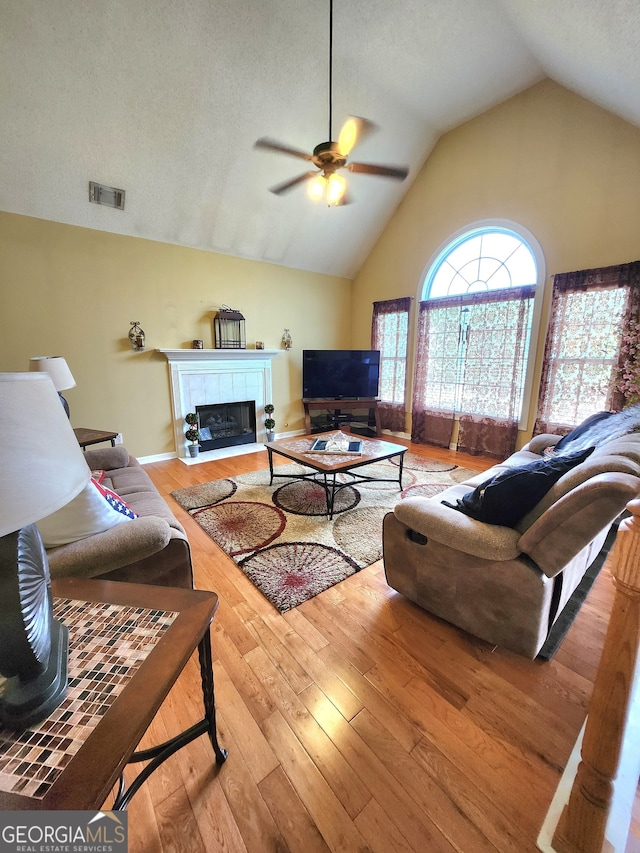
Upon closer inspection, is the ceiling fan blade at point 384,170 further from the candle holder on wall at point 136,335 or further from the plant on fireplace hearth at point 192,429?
the plant on fireplace hearth at point 192,429

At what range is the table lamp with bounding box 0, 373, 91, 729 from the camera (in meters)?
0.56

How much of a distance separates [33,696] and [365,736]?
3.58ft

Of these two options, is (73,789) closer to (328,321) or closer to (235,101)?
(235,101)

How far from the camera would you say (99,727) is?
0.65 meters

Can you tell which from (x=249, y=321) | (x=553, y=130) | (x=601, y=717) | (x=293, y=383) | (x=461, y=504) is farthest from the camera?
(x=293, y=383)

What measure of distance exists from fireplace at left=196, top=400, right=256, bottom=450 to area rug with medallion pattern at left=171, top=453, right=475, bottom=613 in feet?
4.23

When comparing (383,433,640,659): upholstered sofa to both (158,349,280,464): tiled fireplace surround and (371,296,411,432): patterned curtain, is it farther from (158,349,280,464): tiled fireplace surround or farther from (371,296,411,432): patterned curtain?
(371,296,411,432): patterned curtain

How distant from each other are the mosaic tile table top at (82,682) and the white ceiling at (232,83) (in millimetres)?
3745

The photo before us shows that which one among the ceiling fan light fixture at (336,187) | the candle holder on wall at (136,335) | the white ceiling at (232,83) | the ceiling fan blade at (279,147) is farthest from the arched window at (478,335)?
the candle holder on wall at (136,335)

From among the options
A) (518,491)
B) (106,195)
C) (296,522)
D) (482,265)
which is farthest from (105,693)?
(482,265)

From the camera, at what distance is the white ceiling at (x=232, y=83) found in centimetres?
243

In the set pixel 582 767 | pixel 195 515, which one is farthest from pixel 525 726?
pixel 195 515

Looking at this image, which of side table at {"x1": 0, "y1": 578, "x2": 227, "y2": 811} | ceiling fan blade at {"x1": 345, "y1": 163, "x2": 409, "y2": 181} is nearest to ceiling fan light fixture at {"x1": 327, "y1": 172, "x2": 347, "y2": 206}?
ceiling fan blade at {"x1": 345, "y1": 163, "x2": 409, "y2": 181}

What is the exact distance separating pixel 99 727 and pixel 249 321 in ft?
15.9
